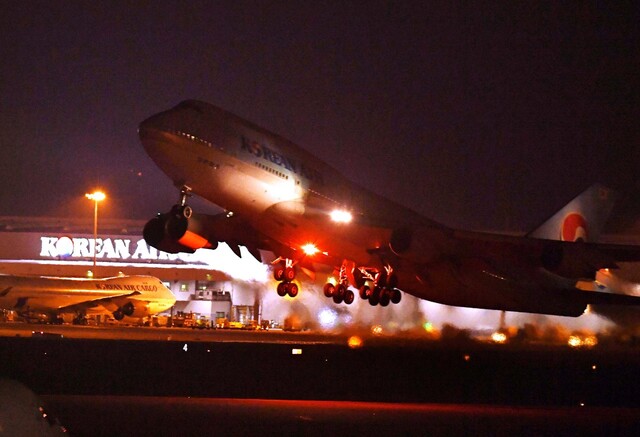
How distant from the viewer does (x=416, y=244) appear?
29969mm

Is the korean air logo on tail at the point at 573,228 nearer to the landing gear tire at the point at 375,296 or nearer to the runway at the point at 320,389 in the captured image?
the runway at the point at 320,389

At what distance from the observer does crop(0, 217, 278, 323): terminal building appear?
76500 millimetres

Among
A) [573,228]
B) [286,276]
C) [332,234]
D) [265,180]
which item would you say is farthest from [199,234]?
[573,228]

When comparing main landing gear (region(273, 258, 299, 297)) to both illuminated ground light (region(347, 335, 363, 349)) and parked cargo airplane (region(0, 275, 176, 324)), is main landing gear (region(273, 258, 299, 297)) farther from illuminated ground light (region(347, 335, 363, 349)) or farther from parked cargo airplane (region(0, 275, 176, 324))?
parked cargo airplane (region(0, 275, 176, 324))

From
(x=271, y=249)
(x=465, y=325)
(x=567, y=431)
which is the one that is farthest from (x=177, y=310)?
(x=567, y=431)

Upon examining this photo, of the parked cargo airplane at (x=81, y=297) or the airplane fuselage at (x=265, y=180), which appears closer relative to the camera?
the airplane fuselage at (x=265, y=180)

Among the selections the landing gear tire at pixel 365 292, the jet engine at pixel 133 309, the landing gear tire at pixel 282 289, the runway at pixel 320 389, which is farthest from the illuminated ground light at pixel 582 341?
the jet engine at pixel 133 309

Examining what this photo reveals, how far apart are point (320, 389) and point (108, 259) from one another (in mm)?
59916

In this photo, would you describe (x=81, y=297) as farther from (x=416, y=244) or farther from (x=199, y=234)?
(x=416, y=244)

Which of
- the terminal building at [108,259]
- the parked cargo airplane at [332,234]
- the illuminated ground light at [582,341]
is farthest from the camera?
the terminal building at [108,259]

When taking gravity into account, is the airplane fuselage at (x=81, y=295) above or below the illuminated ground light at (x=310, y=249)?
below

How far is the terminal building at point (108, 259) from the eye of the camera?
251ft

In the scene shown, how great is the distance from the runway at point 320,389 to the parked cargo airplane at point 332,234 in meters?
2.90

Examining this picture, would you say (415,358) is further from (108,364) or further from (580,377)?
(108,364)
